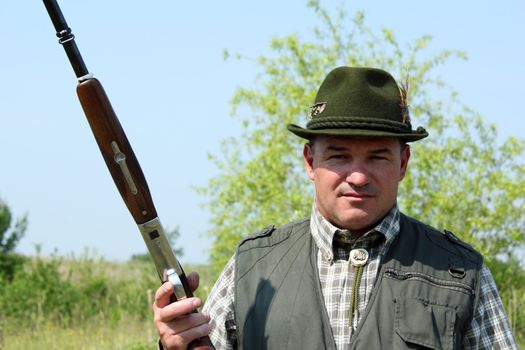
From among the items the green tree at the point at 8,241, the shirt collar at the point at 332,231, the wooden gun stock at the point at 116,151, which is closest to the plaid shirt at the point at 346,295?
the shirt collar at the point at 332,231

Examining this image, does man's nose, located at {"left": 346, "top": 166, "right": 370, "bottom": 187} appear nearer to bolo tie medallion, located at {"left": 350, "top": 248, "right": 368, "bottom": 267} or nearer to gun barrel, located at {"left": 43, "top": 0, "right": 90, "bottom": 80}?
bolo tie medallion, located at {"left": 350, "top": 248, "right": 368, "bottom": 267}

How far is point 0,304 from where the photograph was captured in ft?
44.0

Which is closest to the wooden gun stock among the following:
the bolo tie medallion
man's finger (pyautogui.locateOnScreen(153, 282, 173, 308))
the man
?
man's finger (pyautogui.locateOnScreen(153, 282, 173, 308))

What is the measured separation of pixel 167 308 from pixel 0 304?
10340 mm

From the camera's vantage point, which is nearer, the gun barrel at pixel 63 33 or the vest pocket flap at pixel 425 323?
the gun barrel at pixel 63 33

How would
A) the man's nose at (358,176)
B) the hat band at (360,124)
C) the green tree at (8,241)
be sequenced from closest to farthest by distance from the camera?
the man's nose at (358,176), the hat band at (360,124), the green tree at (8,241)

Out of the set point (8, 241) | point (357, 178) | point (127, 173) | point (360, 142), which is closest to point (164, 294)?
point (127, 173)

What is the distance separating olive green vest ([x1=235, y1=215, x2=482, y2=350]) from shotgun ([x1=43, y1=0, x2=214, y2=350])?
1.07ft

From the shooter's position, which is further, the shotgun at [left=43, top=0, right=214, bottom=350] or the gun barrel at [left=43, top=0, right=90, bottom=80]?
the shotgun at [left=43, top=0, right=214, bottom=350]

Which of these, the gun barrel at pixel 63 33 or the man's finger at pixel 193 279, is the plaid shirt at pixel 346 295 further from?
the gun barrel at pixel 63 33

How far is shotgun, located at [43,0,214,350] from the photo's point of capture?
3652mm

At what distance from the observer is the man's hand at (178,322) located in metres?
3.66

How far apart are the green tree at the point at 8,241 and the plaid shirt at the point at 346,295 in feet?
47.6

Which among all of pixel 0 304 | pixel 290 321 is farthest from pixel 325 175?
pixel 0 304
